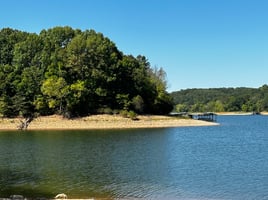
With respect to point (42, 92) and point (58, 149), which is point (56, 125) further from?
point (58, 149)

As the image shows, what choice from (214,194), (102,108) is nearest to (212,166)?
(214,194)

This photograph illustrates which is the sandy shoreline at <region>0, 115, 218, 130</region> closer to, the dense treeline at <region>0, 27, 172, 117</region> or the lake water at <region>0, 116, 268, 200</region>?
the dense treeline at <region>0, 27, 172, 117</region>

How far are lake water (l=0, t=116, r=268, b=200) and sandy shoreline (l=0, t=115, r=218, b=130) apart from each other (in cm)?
3556

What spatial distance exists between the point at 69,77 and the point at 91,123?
51.3 feet

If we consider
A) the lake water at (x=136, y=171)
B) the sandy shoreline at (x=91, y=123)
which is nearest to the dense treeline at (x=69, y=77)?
the sandy shoreline at (x=91, y=123)

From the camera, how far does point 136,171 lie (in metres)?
31.9

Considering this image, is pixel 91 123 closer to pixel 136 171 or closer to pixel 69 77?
pixel 69 77

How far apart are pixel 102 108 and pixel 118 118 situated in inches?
272

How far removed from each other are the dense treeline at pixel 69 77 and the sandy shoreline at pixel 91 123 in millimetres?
3229

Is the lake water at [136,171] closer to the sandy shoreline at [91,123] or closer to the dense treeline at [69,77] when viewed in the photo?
the sandy shoreline at [91,123]

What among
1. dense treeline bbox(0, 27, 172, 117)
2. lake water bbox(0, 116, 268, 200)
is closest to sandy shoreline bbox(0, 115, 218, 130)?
dense treeline bbox(0, 27, 172, 117)

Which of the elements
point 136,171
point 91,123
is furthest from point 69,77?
point 136,171

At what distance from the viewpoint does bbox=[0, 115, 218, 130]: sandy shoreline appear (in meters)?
86.1

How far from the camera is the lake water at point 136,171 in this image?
24.4 m
